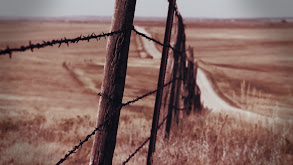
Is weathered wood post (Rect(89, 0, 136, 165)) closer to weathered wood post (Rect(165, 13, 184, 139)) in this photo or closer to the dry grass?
the dry grass

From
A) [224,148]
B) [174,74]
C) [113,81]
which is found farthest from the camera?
[174,74]

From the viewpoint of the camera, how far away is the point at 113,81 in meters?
1.94

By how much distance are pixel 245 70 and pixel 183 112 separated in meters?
21.4

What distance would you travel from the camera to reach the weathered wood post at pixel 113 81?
192 centimetres

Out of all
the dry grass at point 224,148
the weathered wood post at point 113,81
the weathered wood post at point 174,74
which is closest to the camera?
the weathered wood post at point 113,81

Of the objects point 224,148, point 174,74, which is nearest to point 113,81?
point 224,148

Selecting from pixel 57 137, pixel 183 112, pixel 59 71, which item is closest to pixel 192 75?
pixel 183 112

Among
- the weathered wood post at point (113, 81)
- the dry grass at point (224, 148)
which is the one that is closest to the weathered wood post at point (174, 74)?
the dry grass at point (224, 148)

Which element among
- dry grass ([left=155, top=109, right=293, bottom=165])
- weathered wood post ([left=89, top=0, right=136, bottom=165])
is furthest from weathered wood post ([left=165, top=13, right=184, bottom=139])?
weathered wood post ([left=89, top=0, right=136, bottom=165])

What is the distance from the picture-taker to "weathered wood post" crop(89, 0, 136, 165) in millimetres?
1915

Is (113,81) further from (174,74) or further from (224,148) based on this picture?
(174,74)

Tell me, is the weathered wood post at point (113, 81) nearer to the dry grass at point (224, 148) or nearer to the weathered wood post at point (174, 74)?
the dry grass at point (224, 148)

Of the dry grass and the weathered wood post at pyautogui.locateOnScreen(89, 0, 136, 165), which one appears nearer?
the weathered wood post at pyautogui.locateOnScreen(89, 0, 136, 165)

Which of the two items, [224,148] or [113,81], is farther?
[224,148]
